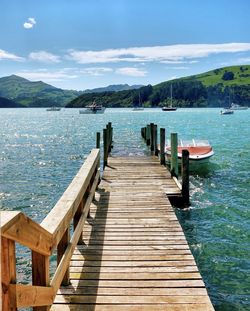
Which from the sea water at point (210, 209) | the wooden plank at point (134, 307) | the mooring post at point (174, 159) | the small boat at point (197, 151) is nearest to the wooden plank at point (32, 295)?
the wooden plank at point (134, 307)

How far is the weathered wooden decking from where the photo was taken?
4492 mm

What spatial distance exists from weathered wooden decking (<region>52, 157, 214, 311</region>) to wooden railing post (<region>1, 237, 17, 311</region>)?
7.64 ft

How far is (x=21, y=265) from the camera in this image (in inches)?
337

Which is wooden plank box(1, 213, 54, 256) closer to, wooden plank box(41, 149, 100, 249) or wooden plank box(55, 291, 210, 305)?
wooden plank box(41, 149, 100, 249)

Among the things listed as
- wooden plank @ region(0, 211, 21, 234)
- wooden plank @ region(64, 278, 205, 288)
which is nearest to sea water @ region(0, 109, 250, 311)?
wooden plank @ region(64, 278, 205, 288)

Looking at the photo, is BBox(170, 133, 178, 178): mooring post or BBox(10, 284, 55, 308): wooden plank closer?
BBox(10, 284, 55, 308): wooden plank

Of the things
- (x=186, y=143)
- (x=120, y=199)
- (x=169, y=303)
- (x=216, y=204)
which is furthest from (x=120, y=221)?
(x=186, y=143)

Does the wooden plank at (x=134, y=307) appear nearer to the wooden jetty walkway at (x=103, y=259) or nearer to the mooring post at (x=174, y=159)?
the wooden jetty walkway at (x=103, y=259)

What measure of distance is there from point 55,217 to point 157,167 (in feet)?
38.1

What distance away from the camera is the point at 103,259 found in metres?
5.74

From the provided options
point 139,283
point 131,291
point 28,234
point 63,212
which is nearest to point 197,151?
point 139,283

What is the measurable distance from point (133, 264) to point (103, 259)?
493mm

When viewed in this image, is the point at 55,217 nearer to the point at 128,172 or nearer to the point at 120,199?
the point at 120,199

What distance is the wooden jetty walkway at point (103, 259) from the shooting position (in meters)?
2.62
